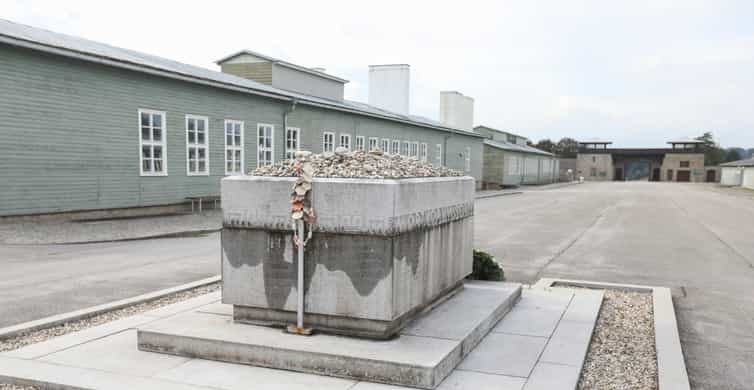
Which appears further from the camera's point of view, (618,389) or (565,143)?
(565,143)

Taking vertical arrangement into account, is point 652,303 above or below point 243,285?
below

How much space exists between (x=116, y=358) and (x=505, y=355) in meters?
3.19

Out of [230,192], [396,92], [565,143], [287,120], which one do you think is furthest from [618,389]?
[565,143]

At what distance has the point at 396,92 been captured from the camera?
42.5 m

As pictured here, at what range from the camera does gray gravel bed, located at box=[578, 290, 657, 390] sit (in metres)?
4.45

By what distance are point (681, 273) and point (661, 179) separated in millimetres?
85770

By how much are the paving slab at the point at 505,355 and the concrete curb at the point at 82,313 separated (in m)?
4.02

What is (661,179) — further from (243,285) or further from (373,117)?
(243,285)

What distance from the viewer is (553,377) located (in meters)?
4.30

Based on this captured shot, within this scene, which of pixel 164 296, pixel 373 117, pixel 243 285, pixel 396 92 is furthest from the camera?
pixel 396 92

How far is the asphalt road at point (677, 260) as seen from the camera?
5.38m

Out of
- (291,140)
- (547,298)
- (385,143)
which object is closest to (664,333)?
(547,298)

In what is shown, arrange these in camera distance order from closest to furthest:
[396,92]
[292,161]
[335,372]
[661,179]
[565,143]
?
[335,372], [292,161], [396,92], [661,179], [565,143]

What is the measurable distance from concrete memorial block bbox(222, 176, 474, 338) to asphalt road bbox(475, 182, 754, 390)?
2.48m
